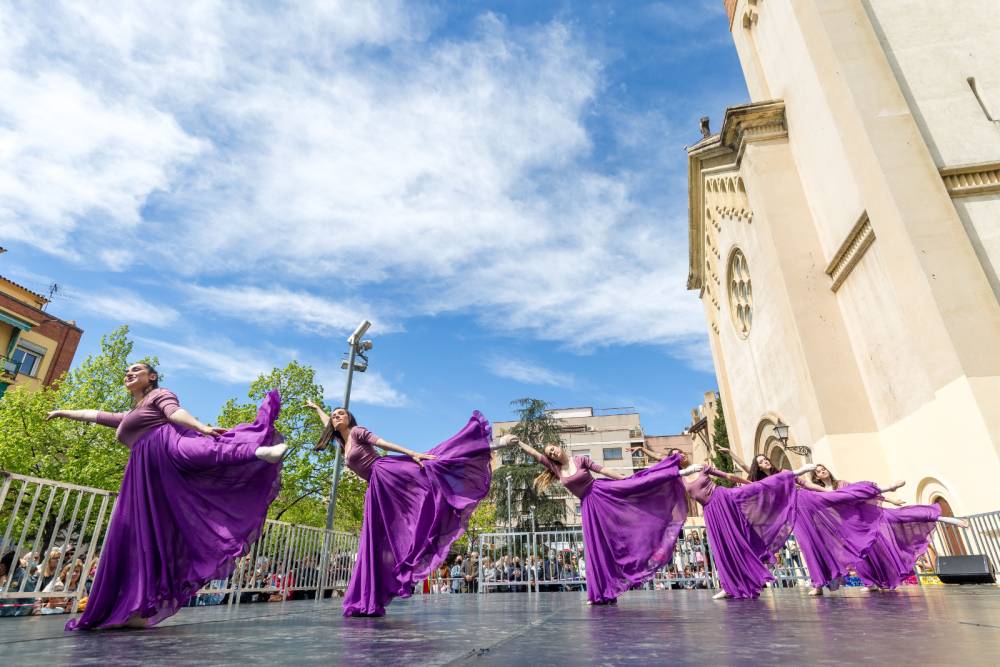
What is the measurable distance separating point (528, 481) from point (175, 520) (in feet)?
109

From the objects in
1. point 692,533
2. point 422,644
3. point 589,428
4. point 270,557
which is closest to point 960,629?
point 422,644

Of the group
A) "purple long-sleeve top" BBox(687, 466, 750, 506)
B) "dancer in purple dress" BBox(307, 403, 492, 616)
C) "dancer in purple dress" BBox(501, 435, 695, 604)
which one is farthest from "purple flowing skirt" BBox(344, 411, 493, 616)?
"purple long-sleeve top" BBox(687, 466, 750, 506)

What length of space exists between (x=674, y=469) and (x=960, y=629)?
14.5ft

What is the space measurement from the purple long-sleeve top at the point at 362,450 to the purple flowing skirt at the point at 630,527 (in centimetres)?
301

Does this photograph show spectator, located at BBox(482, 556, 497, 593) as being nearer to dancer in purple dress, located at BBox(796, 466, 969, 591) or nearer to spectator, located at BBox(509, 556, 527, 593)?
spectator, located at BBox(509, 556, 527, 593)

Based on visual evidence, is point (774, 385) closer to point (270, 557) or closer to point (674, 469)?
point (674, 469)

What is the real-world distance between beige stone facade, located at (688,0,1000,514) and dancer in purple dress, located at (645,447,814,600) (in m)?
4.47

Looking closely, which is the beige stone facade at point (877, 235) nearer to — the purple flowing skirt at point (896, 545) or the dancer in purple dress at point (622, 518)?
the purple flowing skirt at point (896, 545)

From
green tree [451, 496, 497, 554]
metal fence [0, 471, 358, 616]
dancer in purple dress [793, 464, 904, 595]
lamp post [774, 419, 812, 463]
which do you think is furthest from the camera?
green tree [451, 496, 497, 554]

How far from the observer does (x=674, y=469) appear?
6.92m

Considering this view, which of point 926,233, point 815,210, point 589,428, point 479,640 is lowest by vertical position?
point 479,640

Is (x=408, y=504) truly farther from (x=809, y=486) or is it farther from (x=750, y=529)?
(x=809, y=486)

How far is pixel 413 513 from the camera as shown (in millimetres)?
5293

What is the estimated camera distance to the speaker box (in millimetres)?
8531
